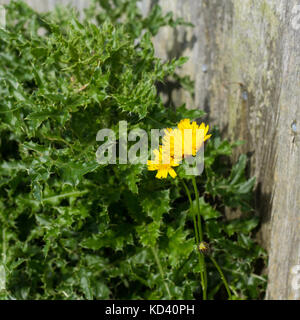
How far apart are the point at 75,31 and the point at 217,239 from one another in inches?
53.6

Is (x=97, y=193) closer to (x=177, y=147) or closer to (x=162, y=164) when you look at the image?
(x=162, y=164)

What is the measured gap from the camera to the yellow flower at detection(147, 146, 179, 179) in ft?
6.78

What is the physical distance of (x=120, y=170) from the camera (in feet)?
7.57

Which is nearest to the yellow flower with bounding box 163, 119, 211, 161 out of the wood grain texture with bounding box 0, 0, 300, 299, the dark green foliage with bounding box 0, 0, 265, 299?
the dark green foliage with bounding box 0, 0, 265, 299

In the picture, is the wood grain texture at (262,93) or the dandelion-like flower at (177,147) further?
the wood grain texture at (262,93)

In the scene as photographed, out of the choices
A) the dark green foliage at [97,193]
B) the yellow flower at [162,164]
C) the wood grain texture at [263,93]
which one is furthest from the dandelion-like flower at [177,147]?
the wood grain texture at [263,93]

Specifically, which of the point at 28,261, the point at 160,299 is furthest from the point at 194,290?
the point at 28,261

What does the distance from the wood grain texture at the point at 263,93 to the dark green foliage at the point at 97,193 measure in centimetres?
15

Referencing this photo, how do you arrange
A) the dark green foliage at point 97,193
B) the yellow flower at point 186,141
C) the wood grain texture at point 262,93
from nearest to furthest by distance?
the yellow flower at point 186,141
the wood grain texture at point 262,93
the dark green foliage at point 97,193

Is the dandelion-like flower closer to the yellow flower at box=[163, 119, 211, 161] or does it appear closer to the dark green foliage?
the yellow flower at box=[163, 119, 211, 161]

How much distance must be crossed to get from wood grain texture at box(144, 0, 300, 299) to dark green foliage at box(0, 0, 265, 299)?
150mm

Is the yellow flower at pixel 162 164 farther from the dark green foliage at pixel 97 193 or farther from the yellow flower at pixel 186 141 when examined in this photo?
the dark green foliage at pixel 97 193

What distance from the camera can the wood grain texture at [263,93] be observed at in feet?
6.97
